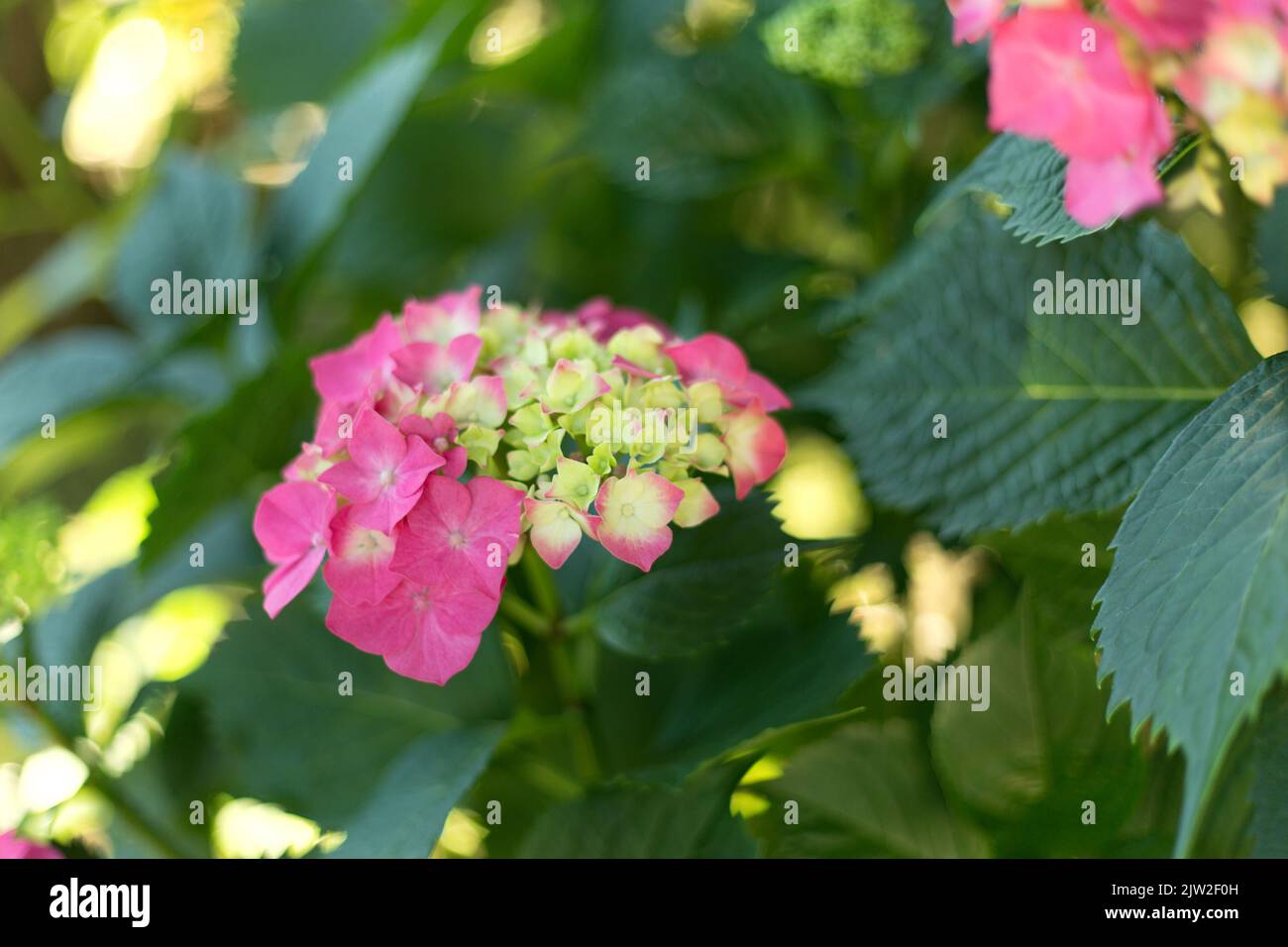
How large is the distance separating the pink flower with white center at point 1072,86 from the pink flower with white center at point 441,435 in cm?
21

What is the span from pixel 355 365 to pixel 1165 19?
311 millimetres

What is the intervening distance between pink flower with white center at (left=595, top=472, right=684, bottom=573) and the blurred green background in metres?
0.09

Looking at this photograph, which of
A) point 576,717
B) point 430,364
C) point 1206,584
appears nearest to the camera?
point 1206,584

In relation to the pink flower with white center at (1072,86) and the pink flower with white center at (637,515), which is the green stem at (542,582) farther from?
the pink flower with white center at (1072,86)

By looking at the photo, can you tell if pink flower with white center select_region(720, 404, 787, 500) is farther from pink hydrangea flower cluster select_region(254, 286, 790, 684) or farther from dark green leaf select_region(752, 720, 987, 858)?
dark green leaf select_region(752, 720, 987, 858)

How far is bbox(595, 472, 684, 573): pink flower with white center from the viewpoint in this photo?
38 centimetres

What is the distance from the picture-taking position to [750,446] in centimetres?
43

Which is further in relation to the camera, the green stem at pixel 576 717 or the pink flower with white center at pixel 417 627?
the green stem at pixel 576 717

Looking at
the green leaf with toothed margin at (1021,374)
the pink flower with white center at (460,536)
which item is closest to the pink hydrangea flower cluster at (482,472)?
the pink flower with white center at (460,536)

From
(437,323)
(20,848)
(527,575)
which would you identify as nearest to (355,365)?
(437,323)

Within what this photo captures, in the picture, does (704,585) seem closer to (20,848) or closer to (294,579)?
(294,579)

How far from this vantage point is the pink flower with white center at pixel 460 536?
38 centimetres
